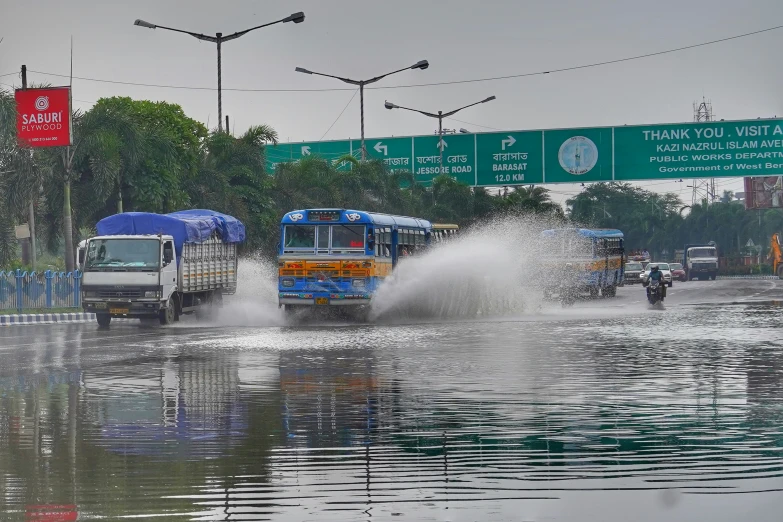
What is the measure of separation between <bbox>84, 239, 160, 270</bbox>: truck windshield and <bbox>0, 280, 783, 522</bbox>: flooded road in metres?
8.15

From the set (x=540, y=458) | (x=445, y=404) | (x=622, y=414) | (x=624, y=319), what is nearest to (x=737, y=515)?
(x=540, y=458)

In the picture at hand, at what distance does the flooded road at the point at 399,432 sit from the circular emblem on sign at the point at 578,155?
31.3 m

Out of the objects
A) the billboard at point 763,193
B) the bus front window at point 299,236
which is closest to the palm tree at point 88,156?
the bus front window at point 299,236

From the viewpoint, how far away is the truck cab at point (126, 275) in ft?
98.6

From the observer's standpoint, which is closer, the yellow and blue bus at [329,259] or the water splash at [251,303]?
the yellow and blue bus at [329,259]

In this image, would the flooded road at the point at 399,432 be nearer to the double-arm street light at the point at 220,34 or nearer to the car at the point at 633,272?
the double-arm street light at the point at 220,34

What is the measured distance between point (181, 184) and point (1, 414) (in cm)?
3548

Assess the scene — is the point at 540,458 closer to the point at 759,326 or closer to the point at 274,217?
the point at 759,326

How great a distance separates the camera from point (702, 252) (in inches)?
3782

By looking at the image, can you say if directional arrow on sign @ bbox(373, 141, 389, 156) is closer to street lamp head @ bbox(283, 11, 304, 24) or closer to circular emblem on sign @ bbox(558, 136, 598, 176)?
circular emblem on sign @ bbox(558, 136, 598, 176)

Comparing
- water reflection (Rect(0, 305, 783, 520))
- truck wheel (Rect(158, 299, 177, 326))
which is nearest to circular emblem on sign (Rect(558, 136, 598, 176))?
truck wheel (Rect(158, 299, 177, 326))

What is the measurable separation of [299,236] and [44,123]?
10511 mm

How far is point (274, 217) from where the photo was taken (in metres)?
50.9

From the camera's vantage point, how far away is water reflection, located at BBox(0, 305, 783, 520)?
7688mm
